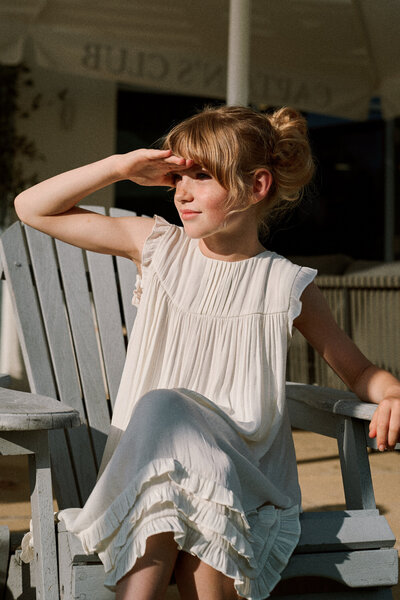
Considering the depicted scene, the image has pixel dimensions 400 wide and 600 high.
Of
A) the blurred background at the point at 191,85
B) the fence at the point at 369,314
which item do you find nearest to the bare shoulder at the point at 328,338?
the blurred background at the point at 191,85

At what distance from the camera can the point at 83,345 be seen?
2.39 meters

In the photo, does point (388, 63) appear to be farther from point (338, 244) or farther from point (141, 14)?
point (338, 244)

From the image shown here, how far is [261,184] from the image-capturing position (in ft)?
6.48

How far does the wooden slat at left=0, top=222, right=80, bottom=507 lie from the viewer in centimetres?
219

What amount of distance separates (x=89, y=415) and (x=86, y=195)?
716 millimetres

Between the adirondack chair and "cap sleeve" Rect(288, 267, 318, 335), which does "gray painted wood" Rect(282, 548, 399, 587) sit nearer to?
the adirondack chair

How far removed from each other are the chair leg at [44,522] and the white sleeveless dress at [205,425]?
0.05 meters

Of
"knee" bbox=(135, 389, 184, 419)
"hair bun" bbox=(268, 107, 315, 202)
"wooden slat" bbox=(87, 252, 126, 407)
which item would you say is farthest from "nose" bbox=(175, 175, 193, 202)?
"wooden slat" bbox=(87, 252, 126, 407)

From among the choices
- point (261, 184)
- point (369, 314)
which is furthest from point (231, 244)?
point (369, 314)

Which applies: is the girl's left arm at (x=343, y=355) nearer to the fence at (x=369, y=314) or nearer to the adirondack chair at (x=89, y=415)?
the adirondack chair at (x=89, y=415)

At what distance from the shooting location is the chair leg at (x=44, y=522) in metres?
1.56

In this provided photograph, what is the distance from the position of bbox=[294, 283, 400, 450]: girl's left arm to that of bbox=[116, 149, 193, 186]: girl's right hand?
46cm

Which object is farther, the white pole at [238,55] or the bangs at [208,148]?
the white pole at [238,55]

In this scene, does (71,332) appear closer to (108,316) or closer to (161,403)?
(108,316)
